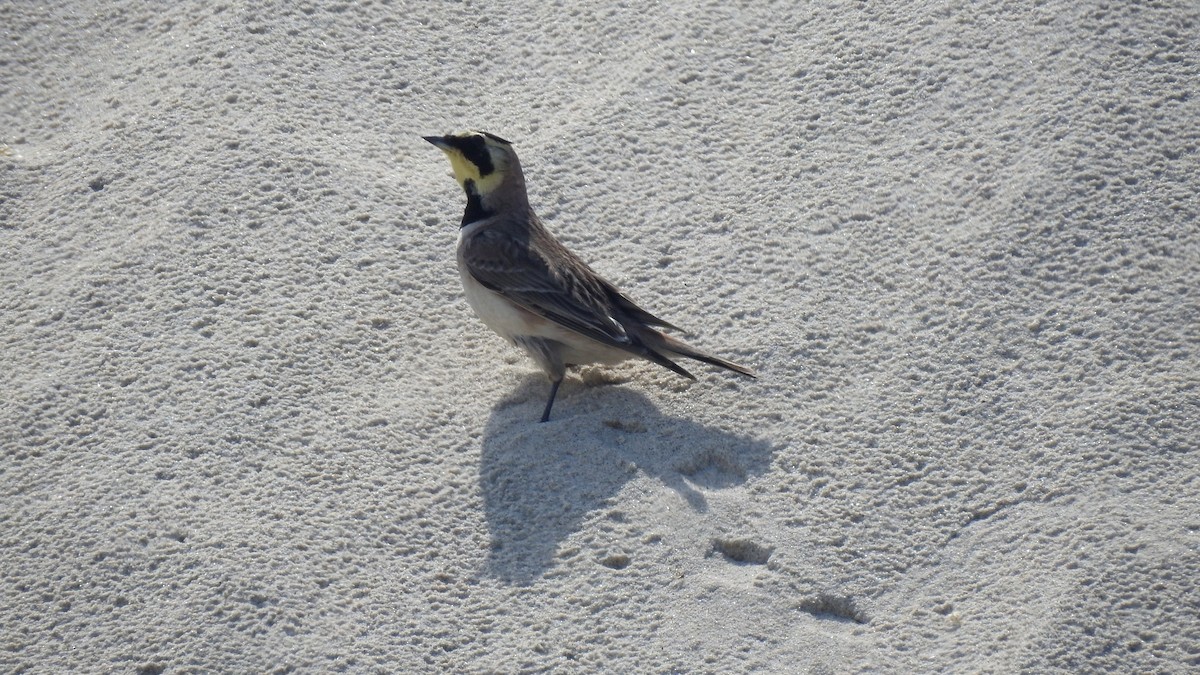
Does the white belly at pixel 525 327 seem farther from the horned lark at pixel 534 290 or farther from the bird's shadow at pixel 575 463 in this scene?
the bird's shadow at pixel 575 463

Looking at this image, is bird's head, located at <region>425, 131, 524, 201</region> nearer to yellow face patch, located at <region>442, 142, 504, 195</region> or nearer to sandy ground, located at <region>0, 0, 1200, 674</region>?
yellow face patch, located at <region>442, 142, 504, 195</region>

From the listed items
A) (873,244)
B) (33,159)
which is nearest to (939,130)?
(873,244)

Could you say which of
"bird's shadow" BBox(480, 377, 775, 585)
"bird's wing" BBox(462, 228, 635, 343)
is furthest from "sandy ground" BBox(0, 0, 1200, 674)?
"bird's wing" BBox(462, 228, 635, 343)

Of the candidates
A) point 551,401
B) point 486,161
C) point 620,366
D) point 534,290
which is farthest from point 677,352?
→ point 486,161

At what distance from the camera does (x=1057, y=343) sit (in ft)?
16.0

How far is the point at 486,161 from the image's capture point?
217 inches

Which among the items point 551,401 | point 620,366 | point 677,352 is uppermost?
point 677,352

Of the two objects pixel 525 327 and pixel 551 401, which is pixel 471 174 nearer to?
pixel 525 327

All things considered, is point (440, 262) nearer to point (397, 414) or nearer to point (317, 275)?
point (317, 275)

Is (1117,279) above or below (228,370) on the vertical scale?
above

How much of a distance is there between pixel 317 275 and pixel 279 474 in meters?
1.05

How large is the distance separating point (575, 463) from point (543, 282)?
822mm

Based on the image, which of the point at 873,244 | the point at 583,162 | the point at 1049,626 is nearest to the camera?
the point at 1049,626

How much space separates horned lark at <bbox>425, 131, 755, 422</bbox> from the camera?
196 inches
